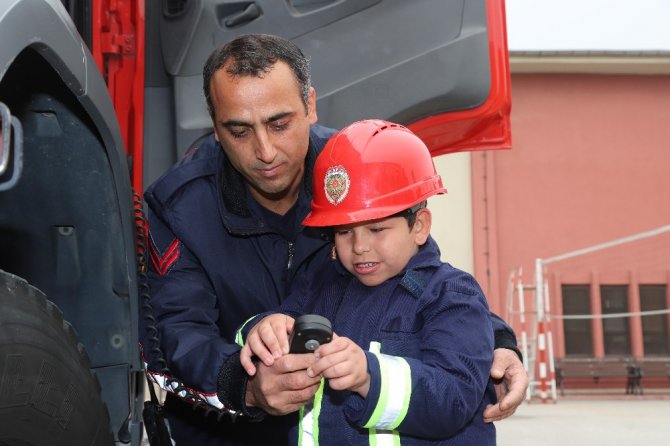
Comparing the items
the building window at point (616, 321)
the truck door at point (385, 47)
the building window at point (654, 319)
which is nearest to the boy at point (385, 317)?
the truck door at point (385, 47)

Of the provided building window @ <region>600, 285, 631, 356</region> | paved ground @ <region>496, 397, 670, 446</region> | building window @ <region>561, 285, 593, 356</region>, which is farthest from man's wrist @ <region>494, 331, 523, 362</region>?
building window @ <region>600, 285, 631, 356</region>

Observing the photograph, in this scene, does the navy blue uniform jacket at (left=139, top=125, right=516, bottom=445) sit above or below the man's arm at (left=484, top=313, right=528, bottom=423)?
above

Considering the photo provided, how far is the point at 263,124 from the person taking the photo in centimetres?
225

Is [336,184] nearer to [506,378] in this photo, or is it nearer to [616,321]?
[506,378]

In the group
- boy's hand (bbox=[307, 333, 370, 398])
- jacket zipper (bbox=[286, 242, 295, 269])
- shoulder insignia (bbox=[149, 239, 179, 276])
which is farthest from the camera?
jacket zipper (bbox=[286, 242, 295, 269])

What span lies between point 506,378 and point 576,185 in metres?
14.0

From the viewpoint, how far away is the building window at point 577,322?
1538 cm

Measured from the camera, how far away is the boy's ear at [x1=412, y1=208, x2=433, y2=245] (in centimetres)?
210

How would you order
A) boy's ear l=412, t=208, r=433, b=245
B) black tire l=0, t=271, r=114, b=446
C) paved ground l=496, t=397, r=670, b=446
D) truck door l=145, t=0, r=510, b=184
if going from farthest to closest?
paved ground l=496, t=397, r=670, b=446, truck door l=145, t=0, r=510, b=184, boy's ear l=412, t=208, r=433, b=245, black tire l=0, t=271, r=114, b=446

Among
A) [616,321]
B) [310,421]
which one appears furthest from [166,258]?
[616,321]

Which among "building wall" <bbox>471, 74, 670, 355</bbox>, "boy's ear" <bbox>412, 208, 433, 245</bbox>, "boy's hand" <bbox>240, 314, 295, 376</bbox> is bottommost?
"boy's hand" <bbox>240, 314, 295, 376</bbox>

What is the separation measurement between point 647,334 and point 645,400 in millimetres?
2874

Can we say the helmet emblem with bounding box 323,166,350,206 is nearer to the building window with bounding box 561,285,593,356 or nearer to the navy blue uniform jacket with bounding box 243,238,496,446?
the navy blue uniform jacket with bounding box 243,238,496,446

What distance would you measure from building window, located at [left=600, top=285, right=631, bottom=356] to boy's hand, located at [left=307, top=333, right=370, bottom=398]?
14.4 meters
